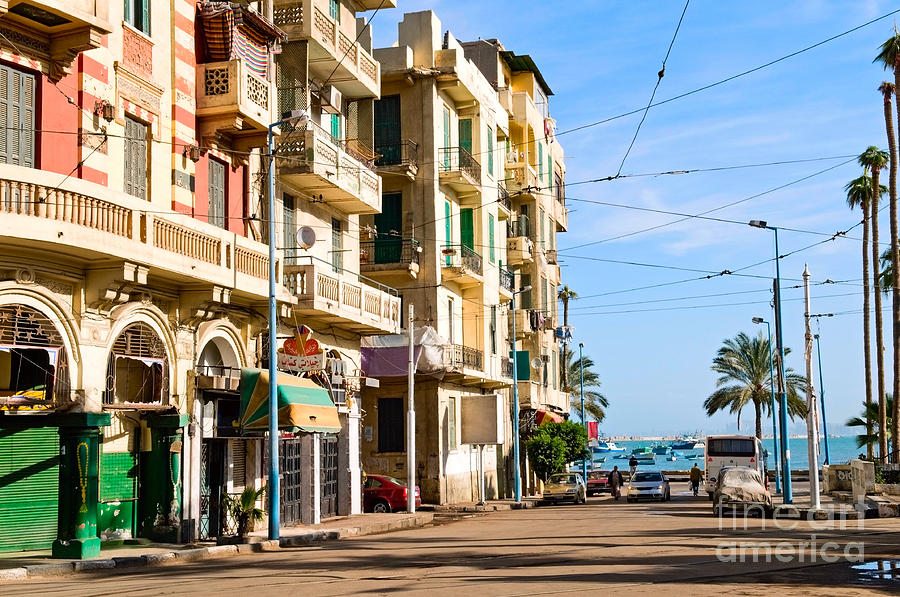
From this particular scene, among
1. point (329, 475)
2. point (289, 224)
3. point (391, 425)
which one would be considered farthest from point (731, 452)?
point (289, 224)

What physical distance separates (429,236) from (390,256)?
173cm

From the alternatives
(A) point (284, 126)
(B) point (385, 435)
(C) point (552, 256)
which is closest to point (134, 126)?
(A) point (284, 126)

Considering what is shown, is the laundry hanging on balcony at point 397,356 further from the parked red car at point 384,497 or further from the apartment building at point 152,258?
the apartment building at point 152,258

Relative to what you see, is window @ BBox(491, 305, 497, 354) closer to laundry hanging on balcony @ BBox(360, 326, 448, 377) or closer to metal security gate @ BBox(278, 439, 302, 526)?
laundry hanging on balcony @ BBox(360, 326, 448, 377)

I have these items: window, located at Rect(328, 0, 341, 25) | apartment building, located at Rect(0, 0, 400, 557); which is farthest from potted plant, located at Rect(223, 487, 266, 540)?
window, located at Rect(328, 0, 341, 25)

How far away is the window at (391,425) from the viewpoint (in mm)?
41344

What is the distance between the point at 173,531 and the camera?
74.0 ft

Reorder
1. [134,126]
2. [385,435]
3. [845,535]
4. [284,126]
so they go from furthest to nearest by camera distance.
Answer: [385,435] → [284,126] → [845,535] → [134,126]

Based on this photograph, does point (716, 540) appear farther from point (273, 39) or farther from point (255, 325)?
point (273, 39)

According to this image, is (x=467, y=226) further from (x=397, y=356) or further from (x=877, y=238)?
(x=877, y=238)

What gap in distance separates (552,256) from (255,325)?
3726 centimetres

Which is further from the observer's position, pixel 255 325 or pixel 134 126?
pixel 255 325

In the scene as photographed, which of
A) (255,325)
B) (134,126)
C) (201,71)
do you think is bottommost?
(255,325)

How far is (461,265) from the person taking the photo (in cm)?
4306
